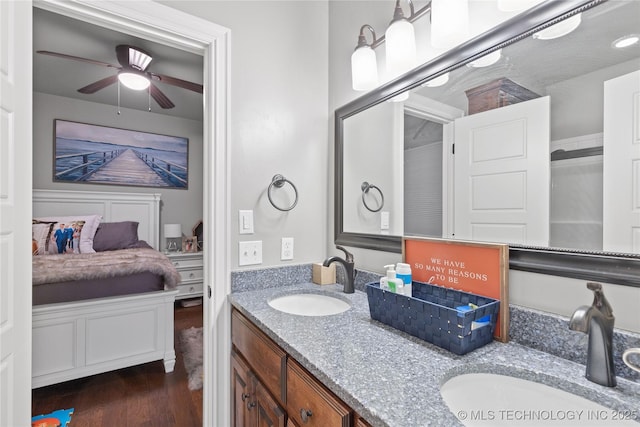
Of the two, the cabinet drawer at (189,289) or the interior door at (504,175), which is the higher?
the interior door at (504,175)

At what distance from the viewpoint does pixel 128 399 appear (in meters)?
2.01

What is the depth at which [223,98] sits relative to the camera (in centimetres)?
139

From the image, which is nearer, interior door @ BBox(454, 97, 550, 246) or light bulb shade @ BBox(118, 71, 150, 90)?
interior door @ BBox(454, 97, 550, 246)

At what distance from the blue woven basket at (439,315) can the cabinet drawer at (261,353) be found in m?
0.35

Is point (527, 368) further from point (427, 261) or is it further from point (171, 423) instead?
point (171, 423)

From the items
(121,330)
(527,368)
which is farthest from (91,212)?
(527,368)

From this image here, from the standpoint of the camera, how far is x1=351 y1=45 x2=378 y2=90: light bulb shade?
1.34 m

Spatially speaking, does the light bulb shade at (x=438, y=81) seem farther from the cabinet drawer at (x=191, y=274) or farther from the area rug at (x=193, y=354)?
the cabinet drawer at (x=191, y=274)

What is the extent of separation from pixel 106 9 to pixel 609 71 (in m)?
1.65

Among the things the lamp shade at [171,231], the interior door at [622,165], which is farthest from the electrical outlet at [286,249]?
the lamp shade at [171,231]

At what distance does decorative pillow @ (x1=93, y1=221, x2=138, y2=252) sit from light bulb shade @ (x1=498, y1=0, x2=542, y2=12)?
380cm

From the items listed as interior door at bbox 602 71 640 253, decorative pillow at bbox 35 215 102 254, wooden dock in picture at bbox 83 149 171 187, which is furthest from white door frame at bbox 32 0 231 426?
wooden dock in picture at bbox 83 149 171 187

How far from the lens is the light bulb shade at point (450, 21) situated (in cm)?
95

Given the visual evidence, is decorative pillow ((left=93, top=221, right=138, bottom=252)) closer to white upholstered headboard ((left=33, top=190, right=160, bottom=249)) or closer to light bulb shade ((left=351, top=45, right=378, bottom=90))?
white upholstered headboard ((left=33, top=190, right=160, bottom=249))
